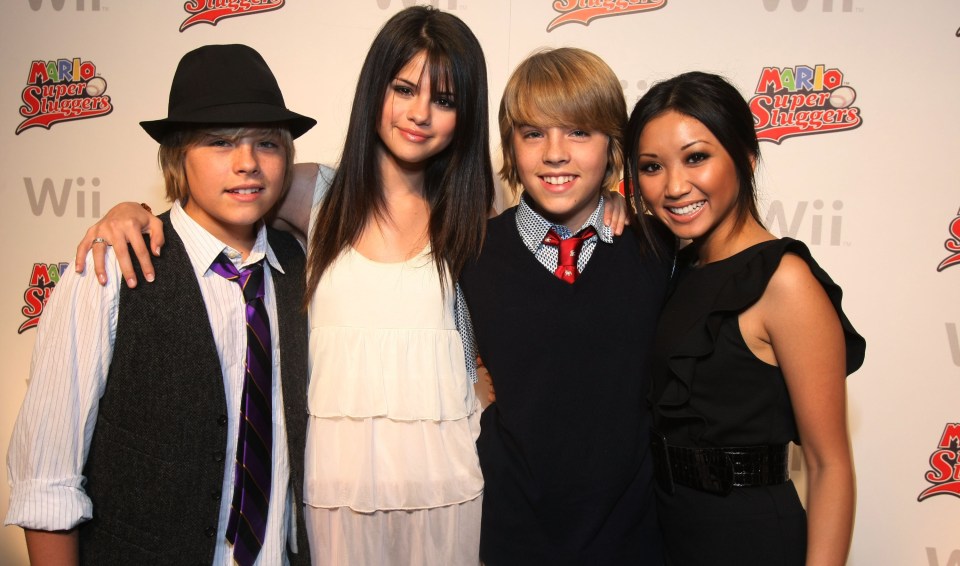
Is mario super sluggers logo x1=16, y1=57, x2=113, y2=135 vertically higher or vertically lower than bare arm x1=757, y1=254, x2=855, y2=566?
higher

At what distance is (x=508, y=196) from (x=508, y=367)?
39.1 inches

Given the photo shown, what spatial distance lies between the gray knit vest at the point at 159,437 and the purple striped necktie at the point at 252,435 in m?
0.05

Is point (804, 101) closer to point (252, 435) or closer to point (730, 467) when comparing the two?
point (730, 467)

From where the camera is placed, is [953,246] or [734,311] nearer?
[734,311]

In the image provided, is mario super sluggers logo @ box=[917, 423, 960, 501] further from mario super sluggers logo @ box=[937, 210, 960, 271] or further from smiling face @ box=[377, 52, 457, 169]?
smiling face @ box=[377, 52, 457, 169]

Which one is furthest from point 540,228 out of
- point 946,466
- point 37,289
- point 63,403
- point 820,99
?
point 37,289

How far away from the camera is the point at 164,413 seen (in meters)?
1.22

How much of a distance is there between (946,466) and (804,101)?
1372 millimetres

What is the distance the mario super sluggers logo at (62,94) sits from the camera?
2.28 metres

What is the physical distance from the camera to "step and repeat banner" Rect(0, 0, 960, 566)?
208cm

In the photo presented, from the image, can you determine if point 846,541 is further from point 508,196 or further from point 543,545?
point 508,196

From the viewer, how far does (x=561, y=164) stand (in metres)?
1.44

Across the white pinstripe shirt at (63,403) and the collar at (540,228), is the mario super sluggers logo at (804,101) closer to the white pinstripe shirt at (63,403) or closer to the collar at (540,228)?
the collar at (540,228)

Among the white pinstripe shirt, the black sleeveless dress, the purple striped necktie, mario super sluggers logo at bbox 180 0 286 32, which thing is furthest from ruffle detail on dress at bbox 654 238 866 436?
mario super sluggers logo at bbox 180 0 286 32
